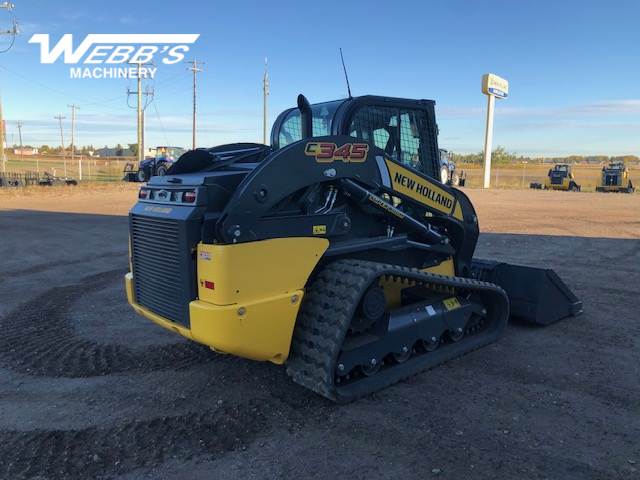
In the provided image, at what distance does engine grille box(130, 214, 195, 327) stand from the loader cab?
168cm

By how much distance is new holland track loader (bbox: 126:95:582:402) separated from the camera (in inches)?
143

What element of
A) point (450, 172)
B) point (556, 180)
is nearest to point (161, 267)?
point (450, 172)

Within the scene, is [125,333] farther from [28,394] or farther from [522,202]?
[522,202]

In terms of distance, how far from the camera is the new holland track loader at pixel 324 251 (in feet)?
12.0

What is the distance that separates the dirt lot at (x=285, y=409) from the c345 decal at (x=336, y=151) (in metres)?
1.93

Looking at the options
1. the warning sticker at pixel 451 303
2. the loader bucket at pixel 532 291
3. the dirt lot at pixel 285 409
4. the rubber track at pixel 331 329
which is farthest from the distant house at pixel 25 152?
the rubber track at pixel 331 329

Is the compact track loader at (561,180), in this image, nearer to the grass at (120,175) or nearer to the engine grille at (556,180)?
the engine grille at (556,180)

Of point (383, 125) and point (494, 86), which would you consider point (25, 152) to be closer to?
point (494, 86)

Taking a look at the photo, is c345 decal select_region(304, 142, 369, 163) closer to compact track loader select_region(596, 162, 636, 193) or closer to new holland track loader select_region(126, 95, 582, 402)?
new holland track loader select_region(126, 95, 582, 402)

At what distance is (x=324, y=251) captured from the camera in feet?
13.5

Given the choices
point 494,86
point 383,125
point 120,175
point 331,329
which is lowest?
point 331,329

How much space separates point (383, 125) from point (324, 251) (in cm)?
160

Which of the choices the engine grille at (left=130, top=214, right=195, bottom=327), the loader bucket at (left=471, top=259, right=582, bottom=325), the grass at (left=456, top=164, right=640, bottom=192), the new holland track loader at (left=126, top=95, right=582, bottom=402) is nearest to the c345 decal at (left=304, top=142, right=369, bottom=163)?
the new holland track loader at (left=126, top=95, right=582, bottom=402)

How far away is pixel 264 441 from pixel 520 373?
2493 mm
